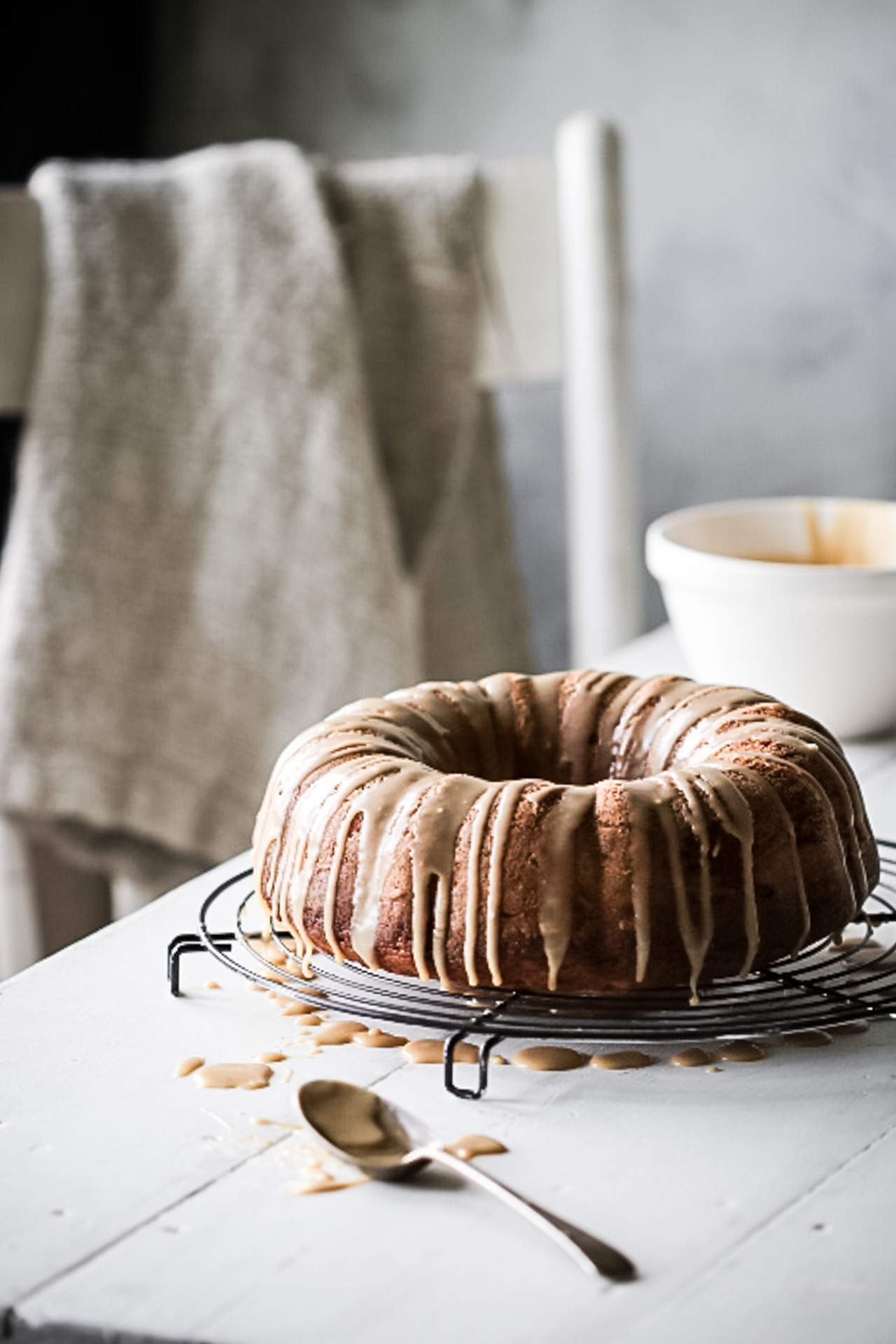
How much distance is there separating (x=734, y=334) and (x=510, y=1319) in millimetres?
2002

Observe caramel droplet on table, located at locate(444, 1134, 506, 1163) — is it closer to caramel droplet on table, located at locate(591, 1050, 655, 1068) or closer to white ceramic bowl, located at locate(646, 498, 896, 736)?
caramel droplet on table, located at locate(591, 1050, 655, 1068)

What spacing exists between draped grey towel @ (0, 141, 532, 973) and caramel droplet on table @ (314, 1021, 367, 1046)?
2.66 feet

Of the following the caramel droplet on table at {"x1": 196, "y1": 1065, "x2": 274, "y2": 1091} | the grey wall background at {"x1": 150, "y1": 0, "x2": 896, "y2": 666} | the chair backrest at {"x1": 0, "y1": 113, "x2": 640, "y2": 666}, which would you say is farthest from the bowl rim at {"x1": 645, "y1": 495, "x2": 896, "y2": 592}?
the grey wall background at {"x1": 150, "y1": 0, "x2": 896, "y2": 666}

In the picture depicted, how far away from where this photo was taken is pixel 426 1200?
61 centimetres

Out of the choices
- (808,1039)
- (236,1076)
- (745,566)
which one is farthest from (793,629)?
(236,1076)

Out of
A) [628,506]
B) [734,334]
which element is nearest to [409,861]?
[628,506]

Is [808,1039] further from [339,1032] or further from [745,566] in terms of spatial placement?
[745,566]

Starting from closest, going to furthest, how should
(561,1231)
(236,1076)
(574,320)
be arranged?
1. (561,1231)
2. (236,1076)
3. (574,320)

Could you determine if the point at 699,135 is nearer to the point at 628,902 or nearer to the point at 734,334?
the point at 734,334

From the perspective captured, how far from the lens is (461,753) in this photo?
2.86 feet

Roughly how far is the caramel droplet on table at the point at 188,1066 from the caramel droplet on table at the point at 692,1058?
20cm

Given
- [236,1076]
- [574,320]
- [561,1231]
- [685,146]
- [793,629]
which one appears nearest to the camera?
[561,1231]

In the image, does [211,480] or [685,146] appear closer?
[211,480]

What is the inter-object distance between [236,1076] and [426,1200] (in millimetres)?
127
